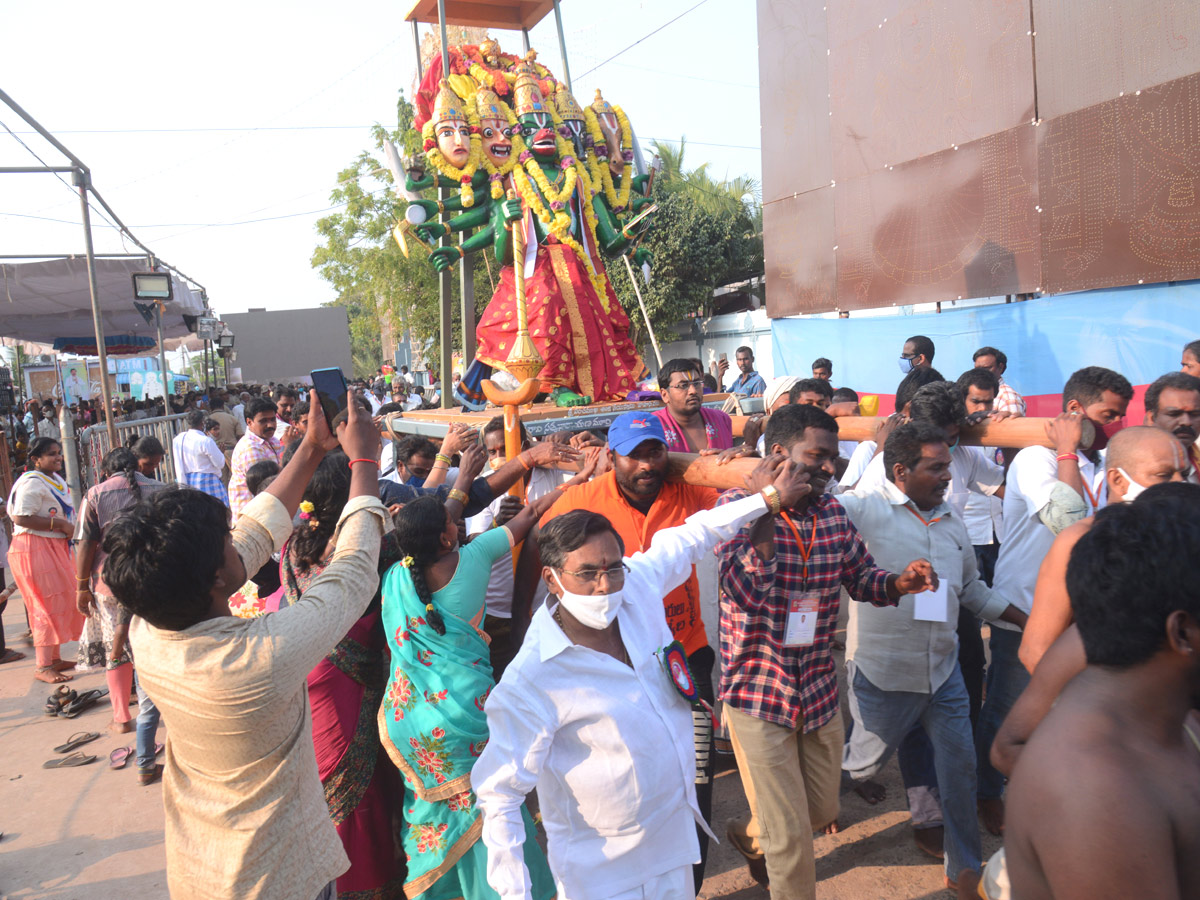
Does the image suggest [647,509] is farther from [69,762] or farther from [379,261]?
[379,261]

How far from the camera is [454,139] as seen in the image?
8.46m

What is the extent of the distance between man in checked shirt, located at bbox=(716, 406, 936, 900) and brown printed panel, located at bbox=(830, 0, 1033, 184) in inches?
275

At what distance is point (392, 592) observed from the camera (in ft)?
8.80

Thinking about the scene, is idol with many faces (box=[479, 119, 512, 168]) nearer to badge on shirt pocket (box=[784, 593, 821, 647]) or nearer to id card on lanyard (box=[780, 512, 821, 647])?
id card on lanyard (box=[780, 512, 821, 647])

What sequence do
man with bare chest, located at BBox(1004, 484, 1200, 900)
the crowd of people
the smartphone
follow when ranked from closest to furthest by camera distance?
man with bare chest, located at BBox(1004, 484, 1200, 900), the crowd of people, the smartphone

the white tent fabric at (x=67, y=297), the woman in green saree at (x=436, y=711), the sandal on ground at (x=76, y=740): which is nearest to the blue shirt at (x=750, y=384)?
the white tent fabric at (x=67, y=297)

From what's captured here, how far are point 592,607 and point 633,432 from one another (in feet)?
3.31

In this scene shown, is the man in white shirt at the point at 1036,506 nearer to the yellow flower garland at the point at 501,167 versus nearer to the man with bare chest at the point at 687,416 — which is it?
the man with bare chest at the point at 687,416

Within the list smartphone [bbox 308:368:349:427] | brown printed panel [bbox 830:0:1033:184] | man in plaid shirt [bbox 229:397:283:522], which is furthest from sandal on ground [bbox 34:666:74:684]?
brown printed panel [bbox 830:0:1033:184]

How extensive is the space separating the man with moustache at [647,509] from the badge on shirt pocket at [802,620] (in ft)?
1.63

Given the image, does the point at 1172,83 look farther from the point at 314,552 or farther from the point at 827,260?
the point at 314,552

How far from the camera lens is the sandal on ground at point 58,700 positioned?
5.73 meters

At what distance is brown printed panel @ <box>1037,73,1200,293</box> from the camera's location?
21.9 ft

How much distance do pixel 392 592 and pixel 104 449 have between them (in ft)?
23.6
